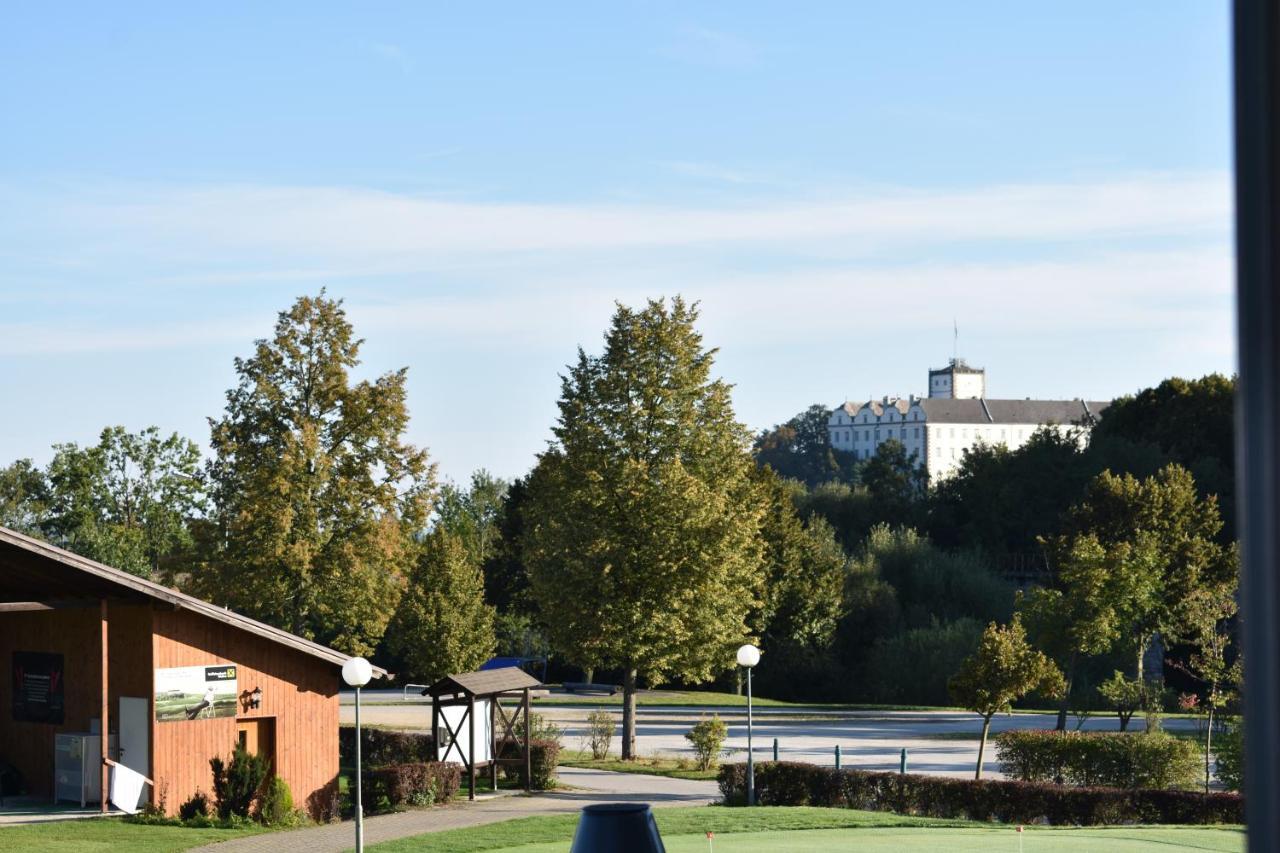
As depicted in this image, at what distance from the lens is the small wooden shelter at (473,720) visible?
2977cm

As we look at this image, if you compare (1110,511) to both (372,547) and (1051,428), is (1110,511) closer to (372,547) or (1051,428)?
(1051,428)

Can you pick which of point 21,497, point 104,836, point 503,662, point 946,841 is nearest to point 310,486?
point 104,836

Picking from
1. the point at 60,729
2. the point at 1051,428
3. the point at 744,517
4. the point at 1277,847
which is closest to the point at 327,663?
the point at 60,729

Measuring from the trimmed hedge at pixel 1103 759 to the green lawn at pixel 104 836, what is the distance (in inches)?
587

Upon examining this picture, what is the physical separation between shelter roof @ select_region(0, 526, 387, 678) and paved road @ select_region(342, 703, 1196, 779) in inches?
528

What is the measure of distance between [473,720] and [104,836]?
8.94 m

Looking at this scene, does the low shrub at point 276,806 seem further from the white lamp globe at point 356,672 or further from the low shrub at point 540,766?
the white lamp globe at point 356,672

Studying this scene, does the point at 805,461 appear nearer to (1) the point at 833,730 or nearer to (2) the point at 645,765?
(1) the point at 833,730

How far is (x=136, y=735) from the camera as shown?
→ 84.8 ft

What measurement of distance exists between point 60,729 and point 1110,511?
125ft

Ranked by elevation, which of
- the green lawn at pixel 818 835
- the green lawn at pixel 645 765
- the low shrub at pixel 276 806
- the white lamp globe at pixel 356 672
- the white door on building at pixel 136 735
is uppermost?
the white lamp globe at pixel 356 672

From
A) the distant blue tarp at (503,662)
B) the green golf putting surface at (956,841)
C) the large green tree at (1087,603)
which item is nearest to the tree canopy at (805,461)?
the distant blue tarp at (503,662)

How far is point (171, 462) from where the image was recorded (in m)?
61.3

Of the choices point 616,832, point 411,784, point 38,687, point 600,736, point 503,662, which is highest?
point 616,832
